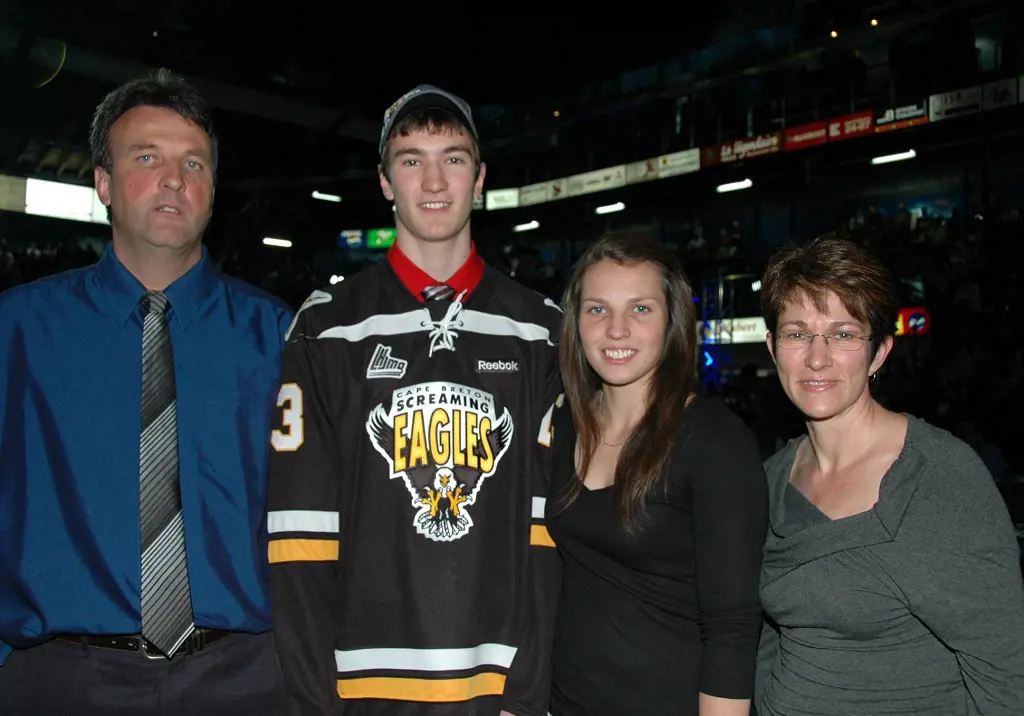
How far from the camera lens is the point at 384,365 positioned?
2.10m

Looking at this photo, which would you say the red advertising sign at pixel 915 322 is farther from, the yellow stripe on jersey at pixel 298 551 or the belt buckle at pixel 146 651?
the belt buckle at pixel 146 651

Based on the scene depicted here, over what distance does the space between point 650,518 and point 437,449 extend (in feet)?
1.84

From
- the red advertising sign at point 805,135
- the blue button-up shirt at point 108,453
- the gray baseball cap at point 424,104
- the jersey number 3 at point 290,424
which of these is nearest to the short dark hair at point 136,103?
the blue button-up shirt at point 108,453

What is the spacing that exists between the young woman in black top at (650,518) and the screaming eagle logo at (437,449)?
0.75 ft

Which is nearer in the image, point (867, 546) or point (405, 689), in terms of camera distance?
point (867, 546)

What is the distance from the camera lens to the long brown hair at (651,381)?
1876mm

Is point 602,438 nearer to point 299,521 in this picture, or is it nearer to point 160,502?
point 299,521

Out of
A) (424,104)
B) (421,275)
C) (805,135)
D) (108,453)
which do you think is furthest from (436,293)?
(805,135)

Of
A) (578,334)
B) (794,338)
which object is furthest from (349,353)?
(794,338)

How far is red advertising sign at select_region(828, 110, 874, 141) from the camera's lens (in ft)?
63.9

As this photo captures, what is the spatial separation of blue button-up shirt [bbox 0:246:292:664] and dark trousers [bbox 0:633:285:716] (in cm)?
6

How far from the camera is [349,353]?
6.92 feet

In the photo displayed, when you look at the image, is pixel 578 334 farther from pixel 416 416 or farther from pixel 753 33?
pixel 753 33

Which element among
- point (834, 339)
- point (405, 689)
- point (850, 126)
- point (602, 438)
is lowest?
point (405, 689)
